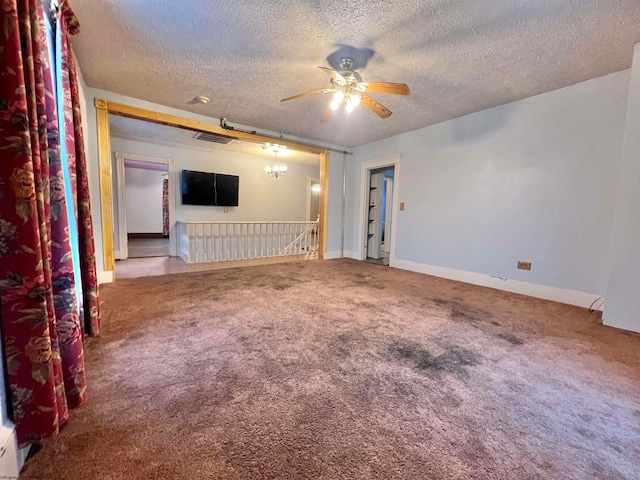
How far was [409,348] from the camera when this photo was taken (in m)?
1.85

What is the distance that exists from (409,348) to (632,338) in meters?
1.87

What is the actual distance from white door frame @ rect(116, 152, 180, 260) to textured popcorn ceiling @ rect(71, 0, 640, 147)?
246cm

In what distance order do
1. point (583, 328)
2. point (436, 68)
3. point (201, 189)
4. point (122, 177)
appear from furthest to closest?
point (201, 189), point (122, 177), point (436, 68), point (583, 328)

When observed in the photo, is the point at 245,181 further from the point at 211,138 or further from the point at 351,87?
the point at 351,87

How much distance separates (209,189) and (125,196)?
1595 mm

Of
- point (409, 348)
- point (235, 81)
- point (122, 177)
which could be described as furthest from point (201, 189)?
point (409, 348)

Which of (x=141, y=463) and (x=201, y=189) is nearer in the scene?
(x=141, y=463)

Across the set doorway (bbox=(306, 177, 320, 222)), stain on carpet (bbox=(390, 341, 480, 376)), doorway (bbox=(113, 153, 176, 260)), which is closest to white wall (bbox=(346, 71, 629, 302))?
stain on carpet (bbox=(390, 341, 480, 376))

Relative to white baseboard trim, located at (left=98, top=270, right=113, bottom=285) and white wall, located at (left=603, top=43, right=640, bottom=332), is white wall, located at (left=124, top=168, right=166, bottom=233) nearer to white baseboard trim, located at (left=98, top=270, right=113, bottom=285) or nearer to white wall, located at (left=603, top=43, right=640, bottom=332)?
white baseboard trim, located at (left=98, top=270, right=113, bottom=285)

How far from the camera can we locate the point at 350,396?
4.41 ft

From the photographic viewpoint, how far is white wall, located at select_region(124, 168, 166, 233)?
9.01m

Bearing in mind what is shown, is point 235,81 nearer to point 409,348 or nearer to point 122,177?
point 409,348

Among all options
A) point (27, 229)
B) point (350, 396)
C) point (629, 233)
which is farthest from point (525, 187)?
point (27, 229)

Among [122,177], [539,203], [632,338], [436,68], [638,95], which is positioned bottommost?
[632,338]
